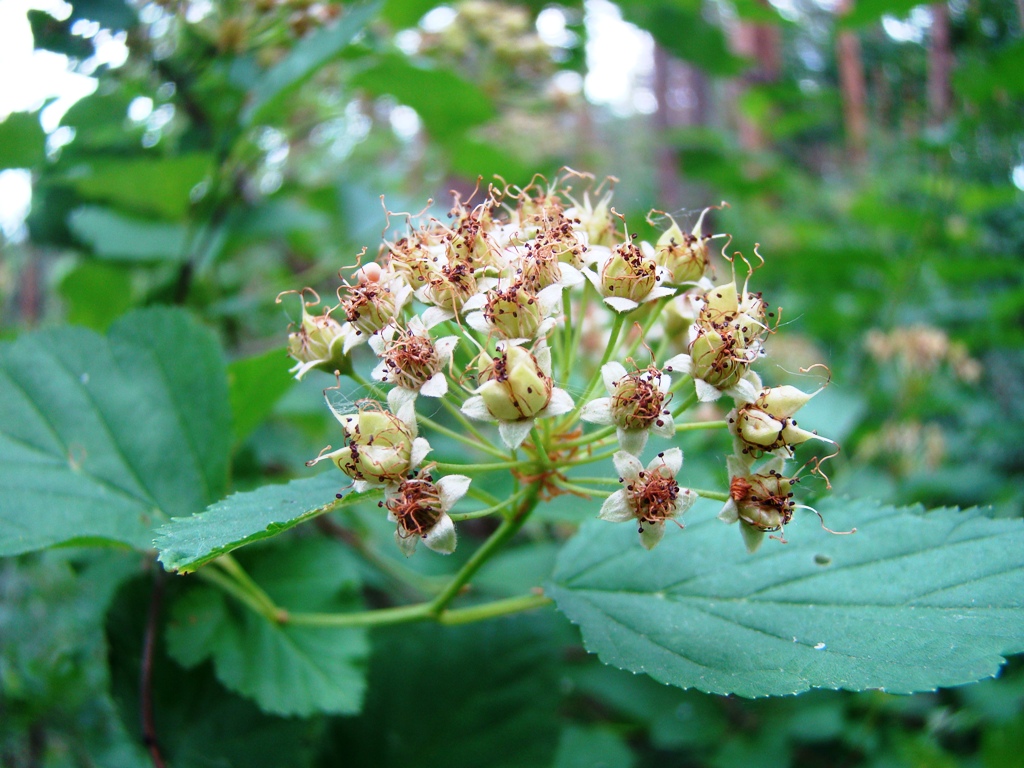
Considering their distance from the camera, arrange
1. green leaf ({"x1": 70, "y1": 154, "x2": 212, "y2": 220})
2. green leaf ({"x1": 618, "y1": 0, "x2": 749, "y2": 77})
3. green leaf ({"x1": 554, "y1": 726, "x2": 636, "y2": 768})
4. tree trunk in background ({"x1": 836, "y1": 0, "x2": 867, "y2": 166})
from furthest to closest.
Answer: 1. tree trunk in background ({"x1": 836, "y1": 0, "x2": 867, "y2": 166})
2. green leaf ({"x1": 618, "y1": 0, "x2": 749, "y2": 77})
3. green leaf ({"x1": 554, "y1": 726, "x2": 636, "y2": 768})
4. green leaf ({"x1": 70, "y1": 154, "x2": 212, "y2": 220})

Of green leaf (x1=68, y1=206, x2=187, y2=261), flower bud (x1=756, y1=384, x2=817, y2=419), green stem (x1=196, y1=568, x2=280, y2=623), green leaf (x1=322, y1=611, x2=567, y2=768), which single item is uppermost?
flower bud (x1=756, y1=384, x2=817, y2=419)

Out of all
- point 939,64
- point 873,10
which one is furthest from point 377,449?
point 939,64

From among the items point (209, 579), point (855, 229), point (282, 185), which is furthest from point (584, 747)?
point (855, 229)

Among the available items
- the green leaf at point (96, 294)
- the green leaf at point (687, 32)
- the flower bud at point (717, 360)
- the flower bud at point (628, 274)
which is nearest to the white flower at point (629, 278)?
the flower bud at point (628, 274)

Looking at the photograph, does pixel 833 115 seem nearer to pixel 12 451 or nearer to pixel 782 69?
pixel 782 69

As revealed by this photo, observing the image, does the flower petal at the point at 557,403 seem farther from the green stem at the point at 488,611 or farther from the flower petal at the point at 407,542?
the green stem at the point at 488,611

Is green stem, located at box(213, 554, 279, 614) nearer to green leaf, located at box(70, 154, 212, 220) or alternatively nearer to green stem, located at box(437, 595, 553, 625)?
green stem, located at box(437, 595, 553, 625)

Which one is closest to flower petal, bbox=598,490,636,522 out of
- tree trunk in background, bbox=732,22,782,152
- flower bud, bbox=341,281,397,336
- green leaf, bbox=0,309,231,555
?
flower bud, bbox=341,281,397,336
